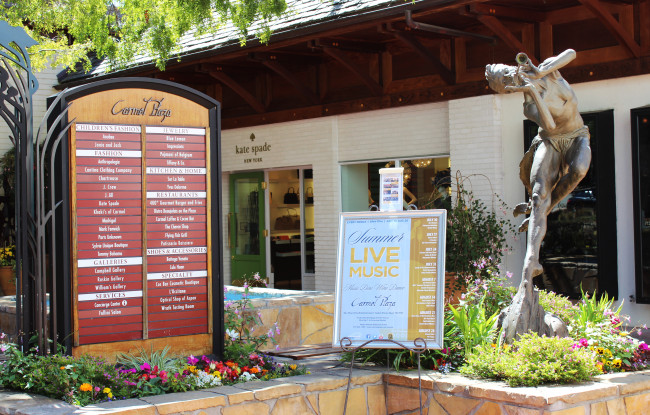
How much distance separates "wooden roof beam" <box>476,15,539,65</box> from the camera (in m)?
10.4

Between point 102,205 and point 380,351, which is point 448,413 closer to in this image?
point 380,351

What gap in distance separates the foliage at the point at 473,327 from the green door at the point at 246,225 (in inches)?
337

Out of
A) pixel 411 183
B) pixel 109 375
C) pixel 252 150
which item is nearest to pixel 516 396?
pixel 109 375

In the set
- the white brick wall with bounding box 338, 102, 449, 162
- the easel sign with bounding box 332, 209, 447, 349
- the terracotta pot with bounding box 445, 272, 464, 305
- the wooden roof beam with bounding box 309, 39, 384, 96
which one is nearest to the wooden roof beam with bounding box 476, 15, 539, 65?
the white brick wall with bounding box 338, 102, 449, 162

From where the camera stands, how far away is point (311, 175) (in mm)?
14234

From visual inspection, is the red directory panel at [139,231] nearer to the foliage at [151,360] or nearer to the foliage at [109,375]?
the foliage at [151,360]

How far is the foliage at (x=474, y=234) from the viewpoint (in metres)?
10.7

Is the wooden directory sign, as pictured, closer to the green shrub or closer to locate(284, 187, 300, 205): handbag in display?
the green shrub

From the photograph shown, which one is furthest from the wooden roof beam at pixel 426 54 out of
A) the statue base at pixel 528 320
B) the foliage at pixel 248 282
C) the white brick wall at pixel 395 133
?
the statue base at pixel 528 320

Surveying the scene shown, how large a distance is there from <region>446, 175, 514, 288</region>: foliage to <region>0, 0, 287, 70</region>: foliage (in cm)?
344

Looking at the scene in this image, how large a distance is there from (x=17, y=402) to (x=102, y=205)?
1572 mm

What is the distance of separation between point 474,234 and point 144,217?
5498mm

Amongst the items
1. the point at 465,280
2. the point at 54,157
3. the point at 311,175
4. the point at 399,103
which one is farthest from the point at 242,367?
the point at 311,175

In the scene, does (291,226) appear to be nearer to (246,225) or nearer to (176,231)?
(246,225)
